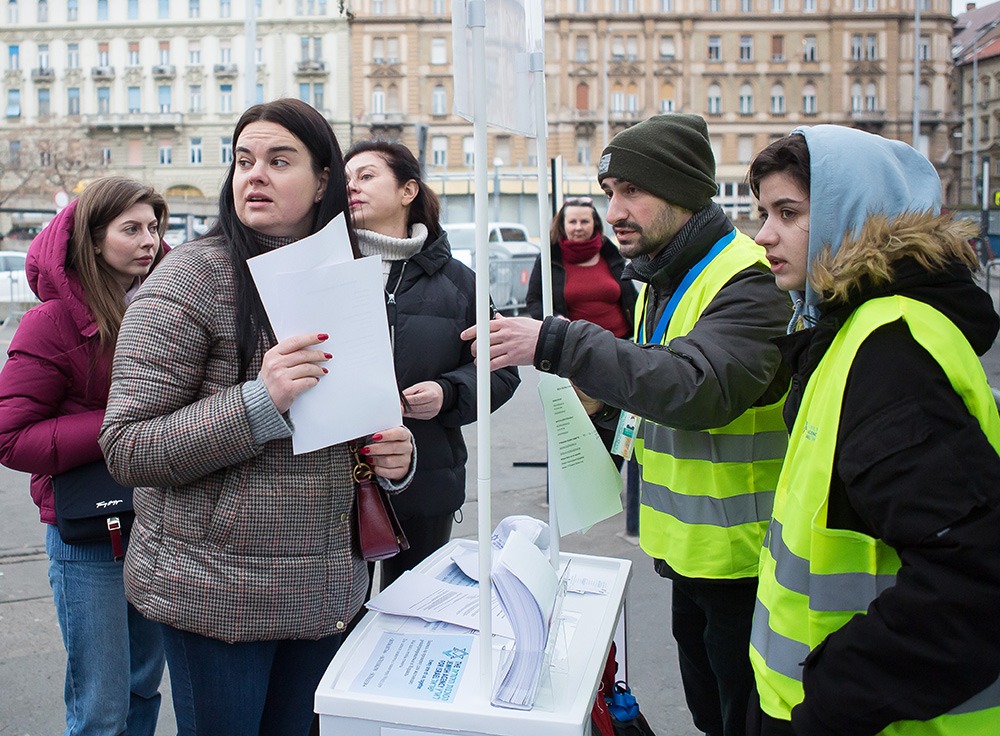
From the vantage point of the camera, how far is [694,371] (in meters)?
1.99

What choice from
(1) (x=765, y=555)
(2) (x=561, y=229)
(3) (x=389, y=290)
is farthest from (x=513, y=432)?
(1) (x=765, y=555)

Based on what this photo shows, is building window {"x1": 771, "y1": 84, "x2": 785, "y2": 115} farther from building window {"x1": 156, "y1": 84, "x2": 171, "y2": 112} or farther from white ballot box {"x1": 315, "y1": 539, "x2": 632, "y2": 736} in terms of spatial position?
white ballot box {"x1": 315, "y1": 539, "x2": 632, "y2": 736}

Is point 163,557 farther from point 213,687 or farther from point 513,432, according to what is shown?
point 513,432

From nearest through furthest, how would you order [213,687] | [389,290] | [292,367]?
1. [292,367]
2. [213,687]
3. [389,290]

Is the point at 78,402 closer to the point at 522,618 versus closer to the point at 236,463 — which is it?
the point at 236,463

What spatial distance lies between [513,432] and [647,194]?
589 cm

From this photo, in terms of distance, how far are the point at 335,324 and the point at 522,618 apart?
645 mm

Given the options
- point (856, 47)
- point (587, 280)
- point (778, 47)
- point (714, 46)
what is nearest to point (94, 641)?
point (587, 280)

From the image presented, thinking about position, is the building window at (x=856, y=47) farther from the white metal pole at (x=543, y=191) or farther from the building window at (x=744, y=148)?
the white metal pole at (x=543, y=191)

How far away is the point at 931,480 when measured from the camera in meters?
1.29

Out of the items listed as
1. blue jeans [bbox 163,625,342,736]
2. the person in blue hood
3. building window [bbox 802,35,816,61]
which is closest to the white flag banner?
the person in blue hood

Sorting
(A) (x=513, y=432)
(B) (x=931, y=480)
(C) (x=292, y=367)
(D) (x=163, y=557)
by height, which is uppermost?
(C) (x=292, y=367)

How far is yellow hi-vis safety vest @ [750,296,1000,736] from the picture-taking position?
1.38m

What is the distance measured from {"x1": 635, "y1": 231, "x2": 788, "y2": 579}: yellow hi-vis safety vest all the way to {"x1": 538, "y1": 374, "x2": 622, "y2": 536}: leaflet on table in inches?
6.6
